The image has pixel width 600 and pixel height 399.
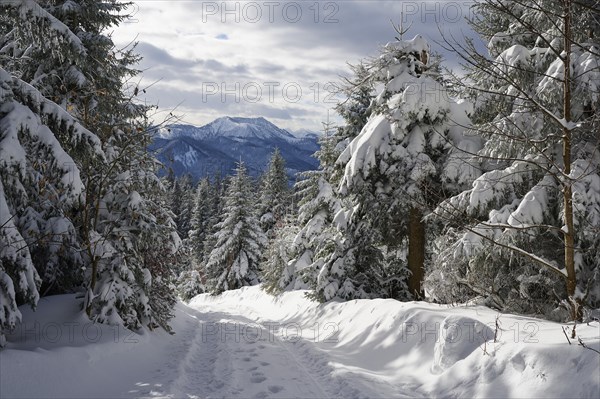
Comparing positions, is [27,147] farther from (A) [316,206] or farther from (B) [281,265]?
(B) [281,265]

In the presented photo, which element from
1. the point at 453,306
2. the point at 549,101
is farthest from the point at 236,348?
the point at 549,101

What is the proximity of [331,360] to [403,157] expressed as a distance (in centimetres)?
560

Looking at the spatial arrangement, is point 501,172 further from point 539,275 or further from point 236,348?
point 236,348

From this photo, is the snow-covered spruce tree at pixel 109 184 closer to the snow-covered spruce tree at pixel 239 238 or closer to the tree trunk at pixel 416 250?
the tree trunk at pixel 416 250

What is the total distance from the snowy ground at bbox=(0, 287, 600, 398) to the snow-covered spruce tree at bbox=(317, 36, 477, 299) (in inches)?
101

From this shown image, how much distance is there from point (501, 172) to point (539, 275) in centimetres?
219

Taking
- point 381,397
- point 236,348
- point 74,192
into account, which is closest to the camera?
point 381,397

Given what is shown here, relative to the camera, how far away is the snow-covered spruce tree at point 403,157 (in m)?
11.0

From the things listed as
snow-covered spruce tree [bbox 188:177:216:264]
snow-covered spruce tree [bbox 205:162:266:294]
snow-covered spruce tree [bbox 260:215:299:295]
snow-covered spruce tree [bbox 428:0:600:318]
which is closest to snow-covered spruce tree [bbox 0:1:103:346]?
snow-covered spruce tree [bbox 428:0:600:318]

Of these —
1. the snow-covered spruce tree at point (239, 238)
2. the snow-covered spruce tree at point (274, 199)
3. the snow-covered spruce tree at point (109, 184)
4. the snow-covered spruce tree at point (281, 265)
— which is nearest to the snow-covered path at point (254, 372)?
the snow-covered spruce tree at point (109, 184)

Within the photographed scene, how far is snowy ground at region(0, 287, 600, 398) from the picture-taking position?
5434 millimetres

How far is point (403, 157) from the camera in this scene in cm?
1122

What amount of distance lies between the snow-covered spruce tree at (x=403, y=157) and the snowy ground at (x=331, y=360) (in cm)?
255

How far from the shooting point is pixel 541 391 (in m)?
4.99
